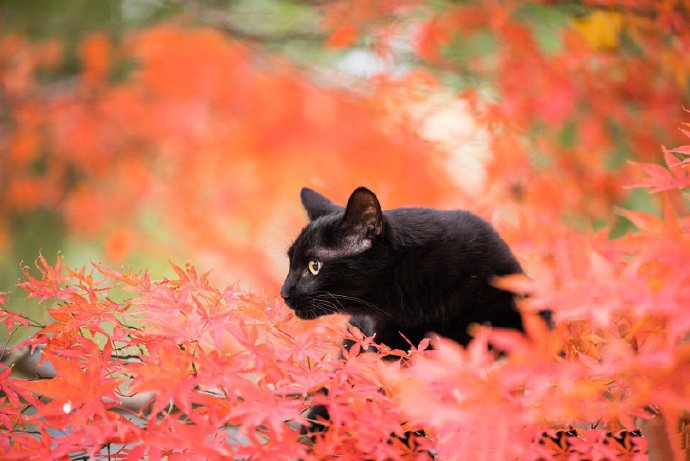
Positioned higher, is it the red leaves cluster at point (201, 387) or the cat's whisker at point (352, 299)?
the red leaves cluster at point (201, 387)

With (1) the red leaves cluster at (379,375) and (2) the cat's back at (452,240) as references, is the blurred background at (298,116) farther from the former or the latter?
(1) the red leaves cluster at (379,375)

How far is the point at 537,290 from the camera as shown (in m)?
1.05

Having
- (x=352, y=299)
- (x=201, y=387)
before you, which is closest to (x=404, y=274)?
(x=352, y=299)

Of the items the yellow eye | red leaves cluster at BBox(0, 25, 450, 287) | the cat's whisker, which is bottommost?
red leaves cluster at BBox(0, 25, 450, 287)

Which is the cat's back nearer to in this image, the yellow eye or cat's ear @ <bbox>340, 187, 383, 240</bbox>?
cat's ear @ <bbox>340, 187, 383, 240</bbox>

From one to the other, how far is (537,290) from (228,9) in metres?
5.74

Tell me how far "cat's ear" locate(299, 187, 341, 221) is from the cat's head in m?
0.20

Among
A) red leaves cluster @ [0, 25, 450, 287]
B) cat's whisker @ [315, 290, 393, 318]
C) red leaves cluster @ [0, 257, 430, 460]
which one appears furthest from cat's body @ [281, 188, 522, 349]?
red leaves cluster @ [0, 25, 450, 287]

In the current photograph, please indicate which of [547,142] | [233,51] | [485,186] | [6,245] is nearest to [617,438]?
[485,186]

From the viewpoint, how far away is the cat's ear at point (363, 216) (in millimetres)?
1991

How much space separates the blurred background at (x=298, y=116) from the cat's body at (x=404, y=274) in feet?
1.32

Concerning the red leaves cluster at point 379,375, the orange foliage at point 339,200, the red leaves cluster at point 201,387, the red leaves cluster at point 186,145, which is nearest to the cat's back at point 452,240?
the orange foliage at point 339,200

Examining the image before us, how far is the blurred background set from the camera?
392 centimetres

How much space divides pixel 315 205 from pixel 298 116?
3416 millimetres
